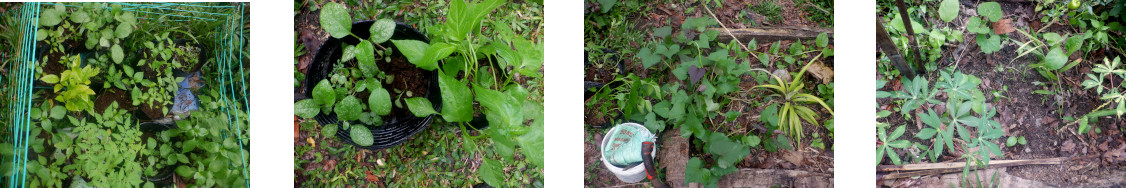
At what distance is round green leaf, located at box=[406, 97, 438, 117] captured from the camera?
0.93 m

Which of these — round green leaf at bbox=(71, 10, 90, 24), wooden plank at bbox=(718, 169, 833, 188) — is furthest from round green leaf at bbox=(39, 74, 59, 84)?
wooden plank at bbox=(718, 169, 833, 188)

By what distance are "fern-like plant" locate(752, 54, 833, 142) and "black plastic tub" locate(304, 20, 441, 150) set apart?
27.1 inches

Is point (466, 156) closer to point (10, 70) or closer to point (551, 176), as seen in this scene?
point (551, 176)

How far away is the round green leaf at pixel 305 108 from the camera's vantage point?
0.95m

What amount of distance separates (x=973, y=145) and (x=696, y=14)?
67cm

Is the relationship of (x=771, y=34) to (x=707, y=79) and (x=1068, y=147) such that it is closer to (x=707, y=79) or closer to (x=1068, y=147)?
(x=707, y=79)

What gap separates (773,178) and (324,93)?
3.07 ft

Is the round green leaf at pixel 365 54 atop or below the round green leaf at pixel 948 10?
below

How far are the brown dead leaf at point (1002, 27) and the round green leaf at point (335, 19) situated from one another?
1345mm

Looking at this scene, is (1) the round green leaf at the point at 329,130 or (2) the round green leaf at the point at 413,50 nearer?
(2) the round green leaf at the point at 413,50

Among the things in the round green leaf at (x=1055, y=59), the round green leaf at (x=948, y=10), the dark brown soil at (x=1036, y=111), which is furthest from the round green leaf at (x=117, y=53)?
the round green leaf at (x=1055, y=59)

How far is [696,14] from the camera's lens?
958 mm

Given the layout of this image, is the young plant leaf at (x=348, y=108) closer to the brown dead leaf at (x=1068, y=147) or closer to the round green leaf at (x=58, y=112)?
the round green leaf at (x=58, y=112)

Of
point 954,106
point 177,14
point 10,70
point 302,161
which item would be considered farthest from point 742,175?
point 10,70
